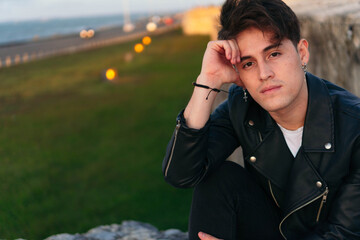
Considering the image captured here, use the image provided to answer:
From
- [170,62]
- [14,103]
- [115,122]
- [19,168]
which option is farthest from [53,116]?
[170,62]

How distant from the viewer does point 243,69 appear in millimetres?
2652

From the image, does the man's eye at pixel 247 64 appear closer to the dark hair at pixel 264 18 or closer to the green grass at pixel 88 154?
the dark hair at pixel 264 18

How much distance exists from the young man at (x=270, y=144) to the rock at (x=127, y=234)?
54.4 inches

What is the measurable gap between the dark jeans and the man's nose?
56cm

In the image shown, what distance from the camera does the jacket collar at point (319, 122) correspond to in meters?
2.42

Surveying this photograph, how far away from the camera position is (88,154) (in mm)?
7625

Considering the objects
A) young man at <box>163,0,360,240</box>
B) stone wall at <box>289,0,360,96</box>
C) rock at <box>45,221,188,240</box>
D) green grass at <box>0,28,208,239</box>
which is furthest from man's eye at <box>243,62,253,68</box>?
green grass at <box>0,28,208,239</box>

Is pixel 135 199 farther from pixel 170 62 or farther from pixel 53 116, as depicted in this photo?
pixel 170 62

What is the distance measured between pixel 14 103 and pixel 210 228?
37.1 feet

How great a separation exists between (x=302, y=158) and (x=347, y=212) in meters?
0.36

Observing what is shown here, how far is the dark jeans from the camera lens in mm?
2551

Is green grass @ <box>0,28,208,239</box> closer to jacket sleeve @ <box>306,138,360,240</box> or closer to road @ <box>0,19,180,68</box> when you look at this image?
jacket sleeve @ <box>306,138,360,240</box>

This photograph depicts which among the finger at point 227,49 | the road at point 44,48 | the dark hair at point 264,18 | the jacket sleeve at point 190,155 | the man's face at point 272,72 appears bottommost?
the jacket sleeve at point 190,155

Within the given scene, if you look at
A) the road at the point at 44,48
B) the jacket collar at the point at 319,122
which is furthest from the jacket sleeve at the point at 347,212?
the road at the point at 44,48
